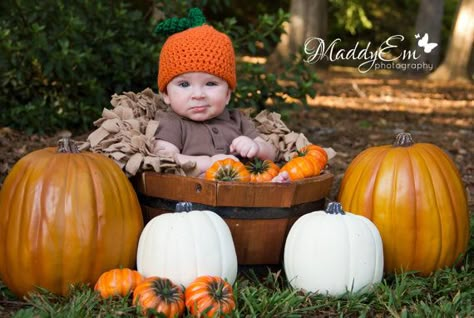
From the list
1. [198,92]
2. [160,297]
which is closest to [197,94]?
[198,92]

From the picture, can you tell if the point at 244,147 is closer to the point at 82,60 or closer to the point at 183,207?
the point at 183,207

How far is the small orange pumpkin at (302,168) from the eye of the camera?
3.25 meters

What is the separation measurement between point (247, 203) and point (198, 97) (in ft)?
2.34

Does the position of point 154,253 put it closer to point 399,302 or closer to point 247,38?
point 399,302

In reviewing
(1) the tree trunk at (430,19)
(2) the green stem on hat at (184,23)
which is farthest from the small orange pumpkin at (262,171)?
(1) the tree trunk at (430,19)

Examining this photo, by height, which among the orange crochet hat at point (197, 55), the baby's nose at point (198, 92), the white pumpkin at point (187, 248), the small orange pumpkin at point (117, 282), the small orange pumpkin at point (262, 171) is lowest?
the small orange pumpkin at point (117, 282)

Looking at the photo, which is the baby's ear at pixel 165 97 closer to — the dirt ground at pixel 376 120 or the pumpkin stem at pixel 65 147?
the pumpkin stem at pixel 65 147

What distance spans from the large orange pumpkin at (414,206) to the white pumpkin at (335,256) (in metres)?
0.22

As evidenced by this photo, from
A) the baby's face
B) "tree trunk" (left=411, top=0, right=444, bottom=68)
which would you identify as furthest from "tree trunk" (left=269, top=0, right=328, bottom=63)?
the baby's face

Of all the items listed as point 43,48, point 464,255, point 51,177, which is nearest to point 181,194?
point 51,177

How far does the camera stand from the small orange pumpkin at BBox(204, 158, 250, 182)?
310 cm

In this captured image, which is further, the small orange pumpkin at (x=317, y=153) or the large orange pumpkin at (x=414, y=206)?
the small orange pumpkin at (x=317, y=153)

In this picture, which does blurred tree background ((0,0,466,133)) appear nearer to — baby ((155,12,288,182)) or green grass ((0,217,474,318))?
baby ((155,12,288,182))

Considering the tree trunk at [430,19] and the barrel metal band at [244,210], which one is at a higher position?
the tree trunk at [430,19]
